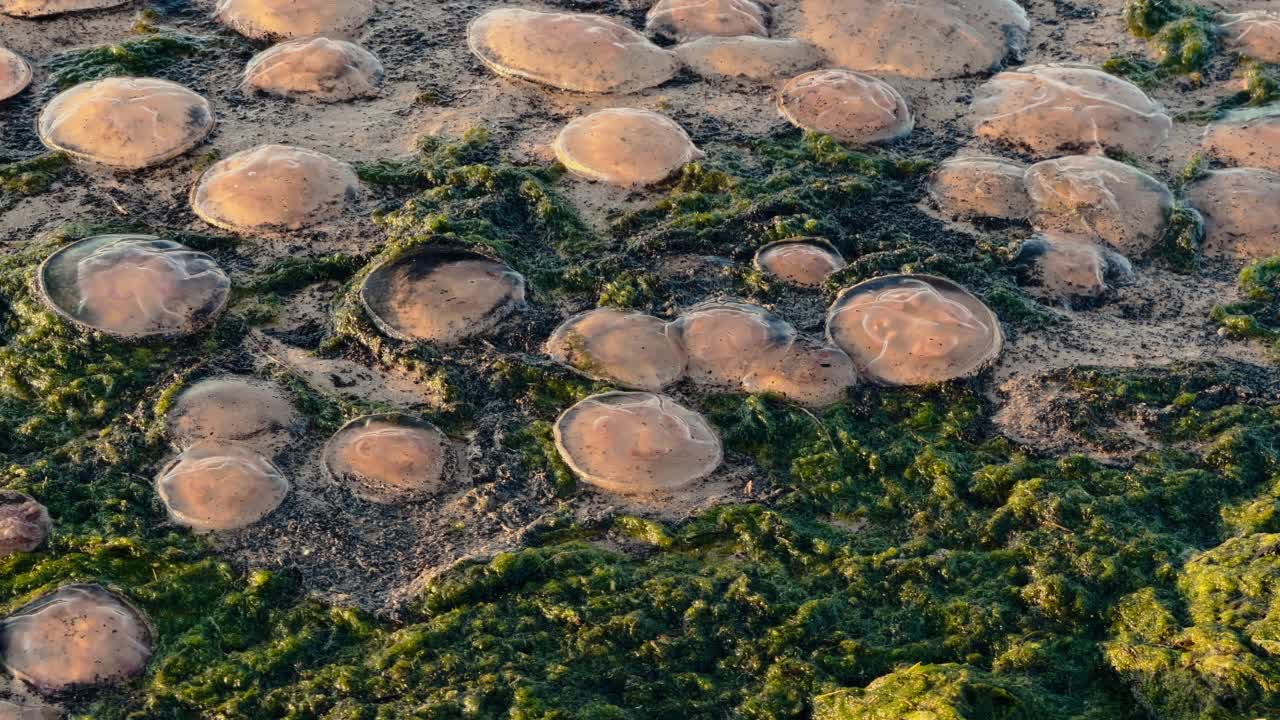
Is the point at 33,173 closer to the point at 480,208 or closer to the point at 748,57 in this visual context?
the point at 480,208

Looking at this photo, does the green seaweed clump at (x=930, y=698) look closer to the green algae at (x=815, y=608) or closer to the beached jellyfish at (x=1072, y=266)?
the green algae at (x=815, y=608)

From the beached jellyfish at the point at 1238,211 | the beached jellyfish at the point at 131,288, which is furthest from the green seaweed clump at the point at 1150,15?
the beached jellyfish at the point at 131,288

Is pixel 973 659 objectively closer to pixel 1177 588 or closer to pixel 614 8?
pixel 1177 588

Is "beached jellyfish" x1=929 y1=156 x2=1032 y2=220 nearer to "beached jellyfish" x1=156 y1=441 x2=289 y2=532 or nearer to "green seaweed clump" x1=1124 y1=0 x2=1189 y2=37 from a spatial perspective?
"green seaweed clump" x1=1124 y1=0 x2=1189 y2=37

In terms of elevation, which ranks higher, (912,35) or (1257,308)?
(912,35)

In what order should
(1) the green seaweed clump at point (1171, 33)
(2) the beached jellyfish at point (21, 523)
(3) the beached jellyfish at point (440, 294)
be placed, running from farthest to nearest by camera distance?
1. (1) the green seaweed clump at point (1171, 33)
2. (3) the beached jellyfish at point (440, 294)
3. (2) the beached jellyfish at point (21, 523)

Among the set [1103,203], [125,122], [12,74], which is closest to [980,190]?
[1103,203]

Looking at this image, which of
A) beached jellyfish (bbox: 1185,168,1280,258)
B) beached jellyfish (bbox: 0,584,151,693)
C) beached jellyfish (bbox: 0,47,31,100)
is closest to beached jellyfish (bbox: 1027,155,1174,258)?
beached jellyfish (bbox: 1185,168,1280,258)

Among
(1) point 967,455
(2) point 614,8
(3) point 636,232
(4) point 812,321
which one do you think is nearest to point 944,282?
(4) point 812,321
